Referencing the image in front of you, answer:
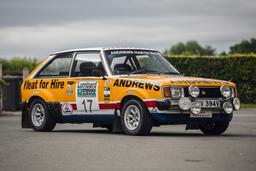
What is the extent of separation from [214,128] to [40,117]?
381cm

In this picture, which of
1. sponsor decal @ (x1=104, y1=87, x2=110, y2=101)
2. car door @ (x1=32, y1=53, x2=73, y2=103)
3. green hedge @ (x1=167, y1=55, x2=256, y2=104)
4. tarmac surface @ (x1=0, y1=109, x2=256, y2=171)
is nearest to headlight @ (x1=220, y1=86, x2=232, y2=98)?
tarmac surface @ (x1=0, y1=109, x2=256, y2=171)

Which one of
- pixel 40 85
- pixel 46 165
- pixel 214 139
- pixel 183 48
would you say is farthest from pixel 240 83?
pixel 183 48

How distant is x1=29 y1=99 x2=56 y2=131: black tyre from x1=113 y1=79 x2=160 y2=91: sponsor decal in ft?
6.93

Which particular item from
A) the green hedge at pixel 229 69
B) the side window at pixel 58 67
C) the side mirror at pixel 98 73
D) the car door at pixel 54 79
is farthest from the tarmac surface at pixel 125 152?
the green hedge at pixel 229 69

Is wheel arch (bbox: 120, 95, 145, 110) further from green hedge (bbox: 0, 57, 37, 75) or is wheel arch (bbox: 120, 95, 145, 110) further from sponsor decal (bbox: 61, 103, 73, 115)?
green hedge (bbox: 0, 57, 37, 75)

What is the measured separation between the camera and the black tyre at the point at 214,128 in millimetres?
17031

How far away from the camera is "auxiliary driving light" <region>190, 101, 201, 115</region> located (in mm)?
15859

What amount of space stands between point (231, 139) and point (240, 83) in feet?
70.2

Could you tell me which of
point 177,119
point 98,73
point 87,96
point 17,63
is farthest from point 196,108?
point 17,63

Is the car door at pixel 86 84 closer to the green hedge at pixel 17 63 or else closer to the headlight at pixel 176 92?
the headlight at pixel 176 92

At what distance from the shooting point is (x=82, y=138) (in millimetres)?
15641

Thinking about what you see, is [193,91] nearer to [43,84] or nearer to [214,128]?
[214,128]

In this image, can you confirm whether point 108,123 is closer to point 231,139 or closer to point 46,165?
point 231,139

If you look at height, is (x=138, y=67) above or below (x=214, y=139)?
above
